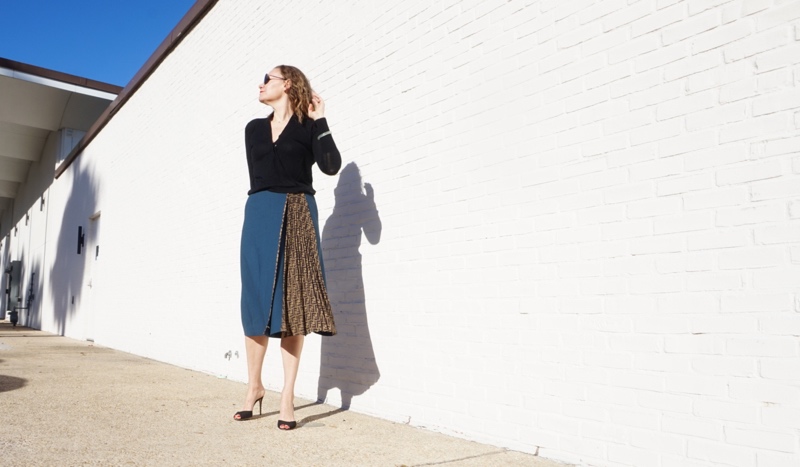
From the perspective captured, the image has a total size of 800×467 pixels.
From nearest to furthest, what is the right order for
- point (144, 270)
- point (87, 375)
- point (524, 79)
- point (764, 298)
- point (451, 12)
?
point (764, 298)
point (524, 79)
point (451, 12)
point (87, 375)
point (144, 270)

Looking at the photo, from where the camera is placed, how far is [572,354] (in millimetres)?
2529

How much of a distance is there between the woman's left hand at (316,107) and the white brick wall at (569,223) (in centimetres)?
51

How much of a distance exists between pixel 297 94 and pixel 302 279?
97 centimetres

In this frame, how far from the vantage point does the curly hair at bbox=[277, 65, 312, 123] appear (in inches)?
132

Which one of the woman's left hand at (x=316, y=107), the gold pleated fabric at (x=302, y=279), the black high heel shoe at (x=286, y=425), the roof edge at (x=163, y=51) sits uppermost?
the roof edge at (x=163, y=51)

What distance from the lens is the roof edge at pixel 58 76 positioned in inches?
474

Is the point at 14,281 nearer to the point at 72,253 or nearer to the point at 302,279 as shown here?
the point at 72,253

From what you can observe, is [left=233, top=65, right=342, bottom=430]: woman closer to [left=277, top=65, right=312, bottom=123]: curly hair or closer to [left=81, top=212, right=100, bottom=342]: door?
[left=277, top=65, right=312, bottom=123]: curly hair

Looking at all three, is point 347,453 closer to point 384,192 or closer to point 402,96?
point 384,192

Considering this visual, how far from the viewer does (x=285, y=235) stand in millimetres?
3141

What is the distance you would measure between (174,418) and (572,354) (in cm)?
204

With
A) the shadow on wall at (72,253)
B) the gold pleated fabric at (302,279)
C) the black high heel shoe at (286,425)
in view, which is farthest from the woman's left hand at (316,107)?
the shadow on wall at (72,253)

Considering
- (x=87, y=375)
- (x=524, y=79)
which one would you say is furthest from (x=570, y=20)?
(x=87, y=375)

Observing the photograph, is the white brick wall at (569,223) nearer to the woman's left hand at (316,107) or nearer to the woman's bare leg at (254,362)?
the woman's left hand at (316,107)
